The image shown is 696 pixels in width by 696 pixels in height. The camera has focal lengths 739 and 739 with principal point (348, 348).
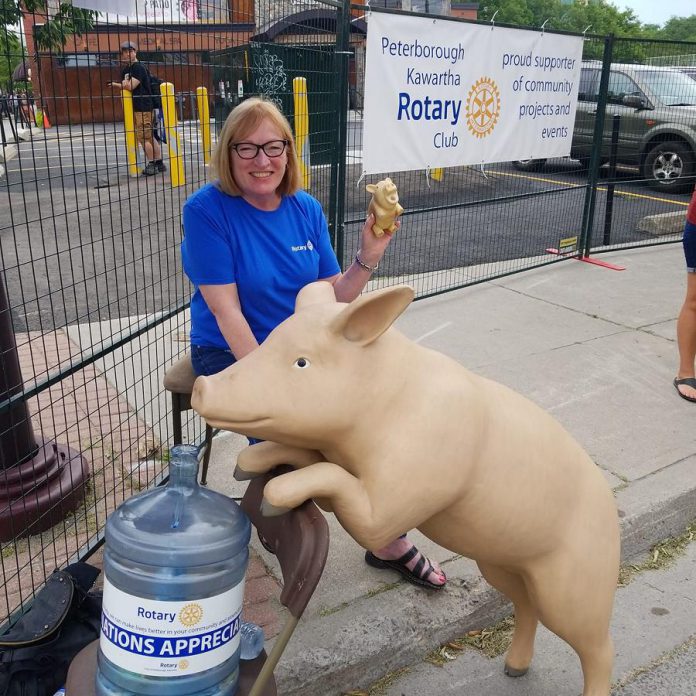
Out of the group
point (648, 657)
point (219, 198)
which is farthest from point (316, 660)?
point (219, 198)

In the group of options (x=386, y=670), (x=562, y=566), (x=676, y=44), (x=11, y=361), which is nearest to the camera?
(x=562, y=566)

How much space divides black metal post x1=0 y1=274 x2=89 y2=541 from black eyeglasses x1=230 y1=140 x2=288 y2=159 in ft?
3.85

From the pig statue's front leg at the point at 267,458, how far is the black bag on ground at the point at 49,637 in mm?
1026

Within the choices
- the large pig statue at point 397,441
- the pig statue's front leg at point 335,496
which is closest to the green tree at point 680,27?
the large pig statue at point 397,441

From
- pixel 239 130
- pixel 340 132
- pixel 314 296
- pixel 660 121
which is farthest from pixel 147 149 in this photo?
pixel 660 121

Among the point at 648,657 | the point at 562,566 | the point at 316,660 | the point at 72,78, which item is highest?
the point at 72,78

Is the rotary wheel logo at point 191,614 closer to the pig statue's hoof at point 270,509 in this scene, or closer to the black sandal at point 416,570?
the pig statue's hoof at point 270,509

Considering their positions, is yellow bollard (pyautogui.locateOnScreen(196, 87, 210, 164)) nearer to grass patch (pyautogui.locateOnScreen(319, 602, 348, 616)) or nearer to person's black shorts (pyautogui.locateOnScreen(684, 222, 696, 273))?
grass patch (pyautogui.locateOnScreen(319, 602, 348, 616))

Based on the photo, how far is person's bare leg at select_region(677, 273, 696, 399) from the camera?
4.68 meters

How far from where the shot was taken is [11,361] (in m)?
2.98

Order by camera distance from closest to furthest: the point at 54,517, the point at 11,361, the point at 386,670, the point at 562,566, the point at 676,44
Answer: the point at 562,566 → the point at 386,670 → the point at 11,361 → the point at 54,517 → the point at 676,44

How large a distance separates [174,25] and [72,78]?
0.50 meters

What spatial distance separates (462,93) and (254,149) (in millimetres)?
3885

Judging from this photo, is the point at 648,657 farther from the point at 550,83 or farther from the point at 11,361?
the point at 550,83
